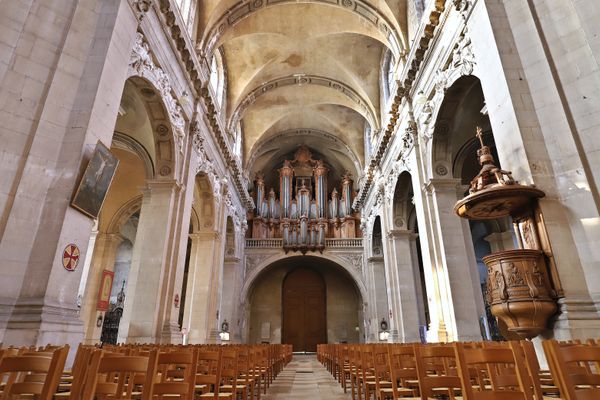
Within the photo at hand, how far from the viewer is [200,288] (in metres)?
13.2

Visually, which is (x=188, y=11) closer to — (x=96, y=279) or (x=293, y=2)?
(x=293, y=2)

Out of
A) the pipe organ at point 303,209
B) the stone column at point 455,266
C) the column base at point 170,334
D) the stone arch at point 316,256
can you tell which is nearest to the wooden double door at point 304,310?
the stone arch at point 316,256

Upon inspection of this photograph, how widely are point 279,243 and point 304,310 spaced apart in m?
4.88

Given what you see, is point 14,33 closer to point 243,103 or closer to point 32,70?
point 32,70

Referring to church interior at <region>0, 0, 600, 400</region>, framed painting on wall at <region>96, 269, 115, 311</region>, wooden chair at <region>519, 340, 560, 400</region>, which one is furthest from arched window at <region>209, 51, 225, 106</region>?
wooden chair at <region>519, 340, 560, 400</region>

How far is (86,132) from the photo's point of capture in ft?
18.8

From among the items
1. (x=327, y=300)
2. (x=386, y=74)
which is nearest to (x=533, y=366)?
(x=386, y=74)

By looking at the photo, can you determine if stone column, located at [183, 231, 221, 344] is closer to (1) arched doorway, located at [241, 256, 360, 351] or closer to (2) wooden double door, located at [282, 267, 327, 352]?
(1) arched doorway, located at [241, 256, 360, 351]

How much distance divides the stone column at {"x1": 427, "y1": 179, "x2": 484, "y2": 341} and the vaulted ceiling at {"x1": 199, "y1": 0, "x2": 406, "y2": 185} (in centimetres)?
546

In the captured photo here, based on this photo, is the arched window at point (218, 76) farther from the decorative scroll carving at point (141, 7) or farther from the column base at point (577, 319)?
the column base at point (577, 319)

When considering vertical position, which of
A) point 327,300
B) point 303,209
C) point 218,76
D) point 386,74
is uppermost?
point 386,74

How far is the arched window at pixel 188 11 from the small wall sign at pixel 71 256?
747 cm

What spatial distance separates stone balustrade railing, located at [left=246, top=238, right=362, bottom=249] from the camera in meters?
21.0

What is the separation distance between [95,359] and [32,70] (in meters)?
5.36
